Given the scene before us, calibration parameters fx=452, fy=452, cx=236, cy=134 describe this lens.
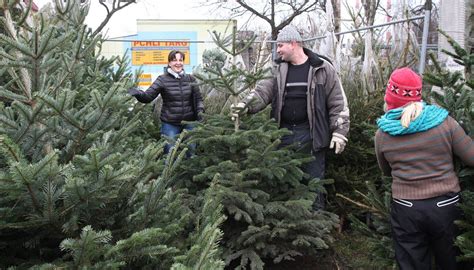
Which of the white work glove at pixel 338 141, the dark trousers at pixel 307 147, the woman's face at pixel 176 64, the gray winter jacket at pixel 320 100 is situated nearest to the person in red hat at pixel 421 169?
the white work glove at pixel 338 141

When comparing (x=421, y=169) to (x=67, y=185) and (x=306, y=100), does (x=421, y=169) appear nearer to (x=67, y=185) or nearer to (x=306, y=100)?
(x=306, y=100)

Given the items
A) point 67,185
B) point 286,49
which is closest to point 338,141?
point 286,49

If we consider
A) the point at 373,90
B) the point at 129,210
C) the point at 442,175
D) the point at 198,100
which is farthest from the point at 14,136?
the point at 373,90

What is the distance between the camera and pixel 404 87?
2.73m

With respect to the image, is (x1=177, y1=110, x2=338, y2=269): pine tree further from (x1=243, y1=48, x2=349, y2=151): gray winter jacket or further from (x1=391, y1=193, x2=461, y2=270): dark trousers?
(x1=391, y1=193, x2=461, y2=270): dark trousers

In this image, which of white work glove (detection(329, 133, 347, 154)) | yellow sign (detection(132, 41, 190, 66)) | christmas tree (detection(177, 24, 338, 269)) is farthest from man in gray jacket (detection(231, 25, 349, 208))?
yellow sign (detection(132, 41, 190, 66))

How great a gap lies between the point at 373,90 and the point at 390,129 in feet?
9.81

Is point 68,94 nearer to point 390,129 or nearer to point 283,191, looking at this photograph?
point 390,129

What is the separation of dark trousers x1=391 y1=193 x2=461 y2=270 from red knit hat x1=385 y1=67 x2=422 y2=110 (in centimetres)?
61

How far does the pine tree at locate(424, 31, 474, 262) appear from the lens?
258cm

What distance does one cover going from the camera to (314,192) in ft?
14.0

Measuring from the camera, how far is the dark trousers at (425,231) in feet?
8.80

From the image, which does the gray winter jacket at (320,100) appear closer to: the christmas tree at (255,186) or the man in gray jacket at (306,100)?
the man in gray jacket at (306,100)

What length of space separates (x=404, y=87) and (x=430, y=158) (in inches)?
17.7
